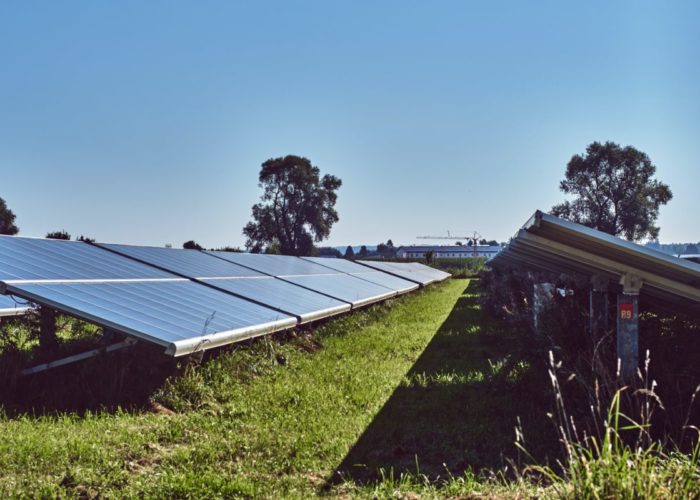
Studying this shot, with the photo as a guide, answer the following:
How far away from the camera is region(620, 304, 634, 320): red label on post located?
19.1 feet

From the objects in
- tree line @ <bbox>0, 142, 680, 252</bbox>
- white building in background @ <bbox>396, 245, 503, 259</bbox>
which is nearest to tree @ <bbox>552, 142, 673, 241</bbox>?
tree line @ <bbox>0, 142, 680, 252</bbox>

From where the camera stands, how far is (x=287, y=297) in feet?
36.5

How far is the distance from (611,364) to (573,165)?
61745 millimetres

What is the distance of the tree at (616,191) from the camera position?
201 ft

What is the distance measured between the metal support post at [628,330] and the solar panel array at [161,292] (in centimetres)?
418

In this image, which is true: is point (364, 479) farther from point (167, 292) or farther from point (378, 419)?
point (167, 292)

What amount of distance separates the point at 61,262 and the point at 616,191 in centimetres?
6311

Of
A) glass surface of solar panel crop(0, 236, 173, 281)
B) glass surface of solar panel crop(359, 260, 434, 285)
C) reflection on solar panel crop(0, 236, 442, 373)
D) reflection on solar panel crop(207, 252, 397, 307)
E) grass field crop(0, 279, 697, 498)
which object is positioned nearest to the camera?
grass field crop(0, 279, 697, 498)

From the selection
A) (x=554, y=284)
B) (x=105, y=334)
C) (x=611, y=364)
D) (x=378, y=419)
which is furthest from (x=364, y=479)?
(x=554, y=284)

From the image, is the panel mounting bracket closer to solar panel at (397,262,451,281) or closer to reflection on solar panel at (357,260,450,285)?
reflection on solar panel at (357,260,450,285)

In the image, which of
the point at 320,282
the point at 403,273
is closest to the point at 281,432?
the point at 320,282

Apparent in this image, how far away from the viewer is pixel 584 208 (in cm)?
6284

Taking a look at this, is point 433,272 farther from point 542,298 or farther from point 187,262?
point 542,298

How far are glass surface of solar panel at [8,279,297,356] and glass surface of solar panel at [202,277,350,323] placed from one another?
69cm
